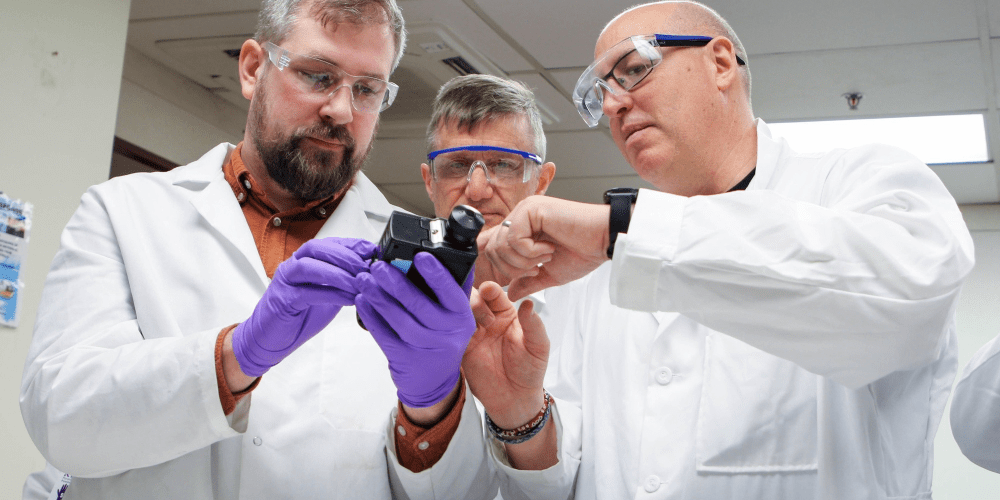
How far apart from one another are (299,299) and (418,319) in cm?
17

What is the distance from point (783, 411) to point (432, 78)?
3.15 meters

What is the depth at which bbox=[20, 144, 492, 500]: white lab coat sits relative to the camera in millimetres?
1190

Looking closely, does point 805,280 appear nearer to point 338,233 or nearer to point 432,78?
point 338,233

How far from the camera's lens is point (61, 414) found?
1.20 meters

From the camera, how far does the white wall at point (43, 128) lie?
8.04 ft

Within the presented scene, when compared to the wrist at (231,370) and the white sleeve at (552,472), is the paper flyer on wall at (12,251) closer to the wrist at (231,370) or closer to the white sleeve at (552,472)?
the wrist at (231,370)

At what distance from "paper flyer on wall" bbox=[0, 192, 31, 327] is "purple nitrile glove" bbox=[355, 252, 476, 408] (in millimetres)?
1760

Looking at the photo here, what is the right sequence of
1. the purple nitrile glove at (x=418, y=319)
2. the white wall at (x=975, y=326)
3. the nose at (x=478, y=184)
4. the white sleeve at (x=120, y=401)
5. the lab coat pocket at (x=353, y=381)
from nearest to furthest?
the purple nitrile glove at (x=418, y=319) < the white sleeve at (x=120, y=401) < the lab coat pocket at (x=353, y=381) < the nose at (x=478, y=184) < the white wall at (x=975, y=326)

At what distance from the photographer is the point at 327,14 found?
160 centimetres

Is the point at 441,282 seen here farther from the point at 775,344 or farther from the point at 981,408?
the point at 981,408

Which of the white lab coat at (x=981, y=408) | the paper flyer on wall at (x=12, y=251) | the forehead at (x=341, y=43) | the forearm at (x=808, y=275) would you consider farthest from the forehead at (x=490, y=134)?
the paper flyer on wall at (x=12, y=251)

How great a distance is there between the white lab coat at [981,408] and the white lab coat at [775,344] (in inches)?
7.7

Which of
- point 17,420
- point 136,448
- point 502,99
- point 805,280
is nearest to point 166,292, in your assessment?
point 136,448

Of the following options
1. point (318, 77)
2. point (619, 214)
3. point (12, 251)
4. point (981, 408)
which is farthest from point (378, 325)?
point (12, 251)
